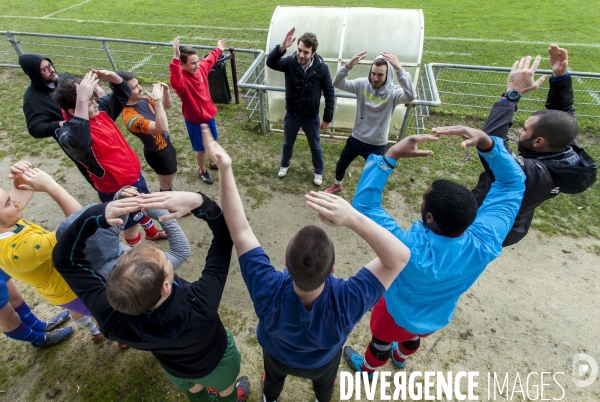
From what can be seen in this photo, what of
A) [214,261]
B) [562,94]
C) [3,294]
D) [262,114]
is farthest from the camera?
[262,114]

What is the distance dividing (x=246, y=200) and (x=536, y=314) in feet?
12.7

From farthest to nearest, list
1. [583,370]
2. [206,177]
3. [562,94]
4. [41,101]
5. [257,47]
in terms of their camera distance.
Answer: [257,47] < [206,177] < [41,101] < [583,370] < [562,94]

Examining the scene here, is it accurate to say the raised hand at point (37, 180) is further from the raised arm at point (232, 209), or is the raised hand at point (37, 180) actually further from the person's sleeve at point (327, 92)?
the person's sleeve at point (327, 92)

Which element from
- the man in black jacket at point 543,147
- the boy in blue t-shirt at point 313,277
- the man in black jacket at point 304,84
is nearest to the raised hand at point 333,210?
the boy in blue t-shirt at point 313,277

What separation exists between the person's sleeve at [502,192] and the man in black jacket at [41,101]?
374 cm

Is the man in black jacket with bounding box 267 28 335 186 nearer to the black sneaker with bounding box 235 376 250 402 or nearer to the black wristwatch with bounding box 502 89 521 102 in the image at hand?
the black wristwatch with bounding box 502 89 521 102

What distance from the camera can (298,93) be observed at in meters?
4.57

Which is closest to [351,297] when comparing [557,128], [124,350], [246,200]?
[557,128]

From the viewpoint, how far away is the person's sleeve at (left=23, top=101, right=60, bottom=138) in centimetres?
334

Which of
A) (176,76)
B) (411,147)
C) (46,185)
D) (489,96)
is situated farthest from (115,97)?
(489,96)

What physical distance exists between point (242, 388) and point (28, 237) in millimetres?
2059

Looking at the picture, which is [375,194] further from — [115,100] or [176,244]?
[115,100]

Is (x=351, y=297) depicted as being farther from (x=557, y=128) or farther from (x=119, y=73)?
(x=119, y=73)

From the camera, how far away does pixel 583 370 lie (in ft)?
10.2
